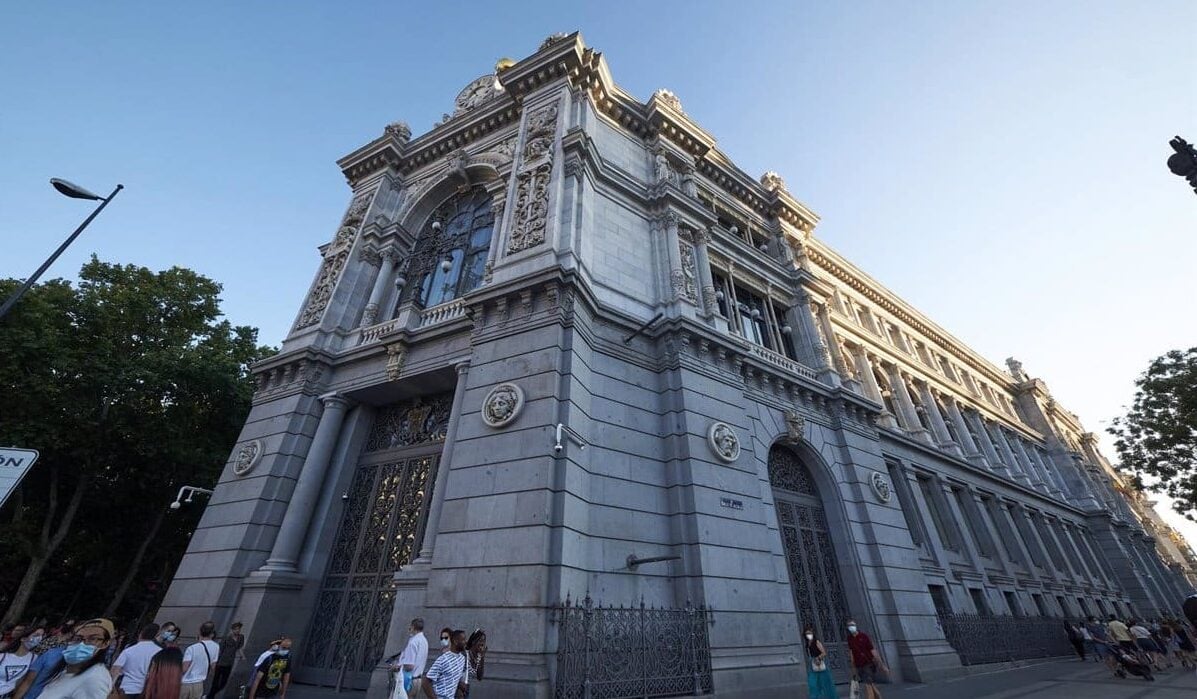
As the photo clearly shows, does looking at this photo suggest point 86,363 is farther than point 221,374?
No

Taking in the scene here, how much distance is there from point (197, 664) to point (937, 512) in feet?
80.0

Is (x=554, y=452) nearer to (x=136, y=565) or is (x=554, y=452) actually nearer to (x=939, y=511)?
(x=939, y=511)

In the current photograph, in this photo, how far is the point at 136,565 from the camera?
68.2ft

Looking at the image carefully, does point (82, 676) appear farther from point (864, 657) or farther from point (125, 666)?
point (864, 657)

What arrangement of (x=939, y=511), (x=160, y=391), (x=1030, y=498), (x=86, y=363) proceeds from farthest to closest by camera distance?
(x=1030, y=498)
(x=939, y=511)
(x=160, y=391)
(x=86, y=363)

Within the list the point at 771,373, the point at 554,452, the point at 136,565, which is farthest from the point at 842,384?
the point at 136,565

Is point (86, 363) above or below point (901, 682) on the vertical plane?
above

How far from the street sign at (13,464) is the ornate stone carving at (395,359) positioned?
8.48m

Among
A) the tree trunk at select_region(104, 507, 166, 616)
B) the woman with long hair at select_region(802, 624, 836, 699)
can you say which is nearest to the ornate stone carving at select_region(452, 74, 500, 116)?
the tree trunk at select_region(104, 507, 166, 616)

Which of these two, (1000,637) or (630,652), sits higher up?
(1000,637)

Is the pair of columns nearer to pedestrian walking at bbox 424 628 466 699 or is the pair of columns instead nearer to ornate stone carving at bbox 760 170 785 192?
pedestrian walking at bbox 424 628 466 699

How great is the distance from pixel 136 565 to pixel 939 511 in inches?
1313

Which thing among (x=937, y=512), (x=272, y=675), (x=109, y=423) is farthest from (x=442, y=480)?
(x=937, y=512)

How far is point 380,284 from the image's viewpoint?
18.0 m
